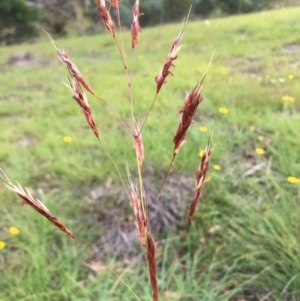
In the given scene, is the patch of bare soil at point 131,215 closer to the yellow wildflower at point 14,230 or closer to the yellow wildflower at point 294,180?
the yellow wildflower at point 14,230

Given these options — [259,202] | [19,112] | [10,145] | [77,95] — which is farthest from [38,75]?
[77,95]

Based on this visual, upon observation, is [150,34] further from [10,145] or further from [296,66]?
[10,145]

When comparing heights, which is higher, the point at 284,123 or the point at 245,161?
the point at 284,123

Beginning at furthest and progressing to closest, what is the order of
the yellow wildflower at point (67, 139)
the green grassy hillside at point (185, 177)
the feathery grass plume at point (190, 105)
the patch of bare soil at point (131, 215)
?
the yellow wildflower at point (67, 139) → the patch of bare soil at point (131, 215) → the green grassy hillside at point (185, 177) → the feathery grass plume at point (190, 105)

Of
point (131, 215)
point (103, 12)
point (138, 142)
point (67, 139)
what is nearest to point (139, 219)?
point (138, 142)

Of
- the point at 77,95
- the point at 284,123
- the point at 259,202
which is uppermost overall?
the point at 77,95

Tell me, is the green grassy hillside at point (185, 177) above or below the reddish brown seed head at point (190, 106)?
below

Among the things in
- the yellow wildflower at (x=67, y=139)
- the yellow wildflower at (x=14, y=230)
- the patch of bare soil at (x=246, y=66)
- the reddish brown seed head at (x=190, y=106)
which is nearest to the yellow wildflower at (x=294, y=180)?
the yellow wildflower at (x=14, y=230)
